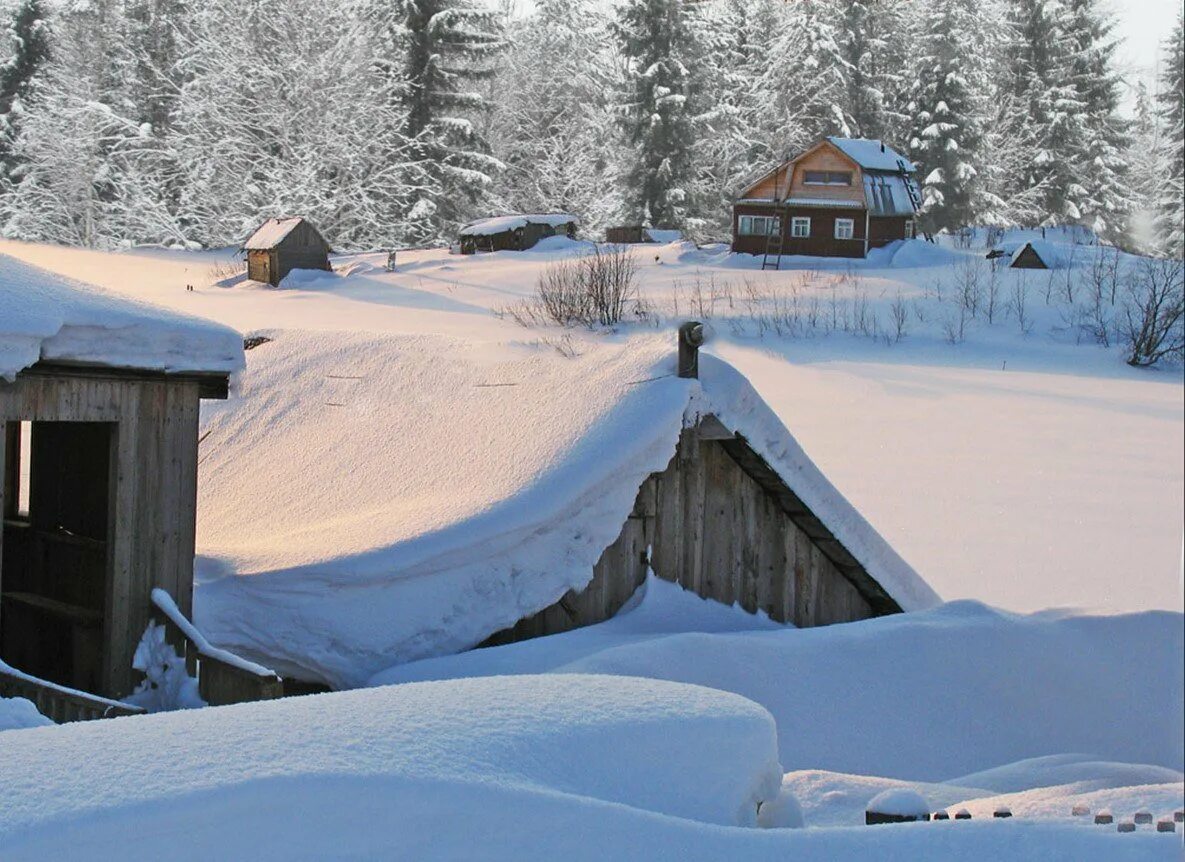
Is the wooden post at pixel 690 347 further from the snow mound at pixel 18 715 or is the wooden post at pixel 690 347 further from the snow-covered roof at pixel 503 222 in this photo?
the snow mound at pixel 18 715

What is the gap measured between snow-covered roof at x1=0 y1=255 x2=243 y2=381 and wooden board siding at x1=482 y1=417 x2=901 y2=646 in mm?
2234

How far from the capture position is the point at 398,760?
7.29 ft

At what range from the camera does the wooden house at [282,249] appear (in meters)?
7.57

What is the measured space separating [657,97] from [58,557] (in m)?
4.39

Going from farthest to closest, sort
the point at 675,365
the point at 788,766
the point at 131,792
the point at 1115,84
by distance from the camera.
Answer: the point at 1115,84
the point at 675,365
the point at 788,766
the point at 131,792

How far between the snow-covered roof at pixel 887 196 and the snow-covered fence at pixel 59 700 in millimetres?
10280

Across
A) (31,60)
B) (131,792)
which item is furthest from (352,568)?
(131,792)

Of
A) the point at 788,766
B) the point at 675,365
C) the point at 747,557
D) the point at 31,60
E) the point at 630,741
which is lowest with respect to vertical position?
the point at 788,766

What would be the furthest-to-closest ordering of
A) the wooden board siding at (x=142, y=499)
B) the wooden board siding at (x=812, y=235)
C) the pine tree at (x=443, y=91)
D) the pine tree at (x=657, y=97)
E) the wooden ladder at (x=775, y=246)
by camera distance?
the wooden ladder at (x=775, y=246) < the wooden board siding at (x=812, y=235) < the pine tree at (x=657, y=97) < the pine tree at (x=443, y=91) < the wooden board siding at (x=142, y=499)

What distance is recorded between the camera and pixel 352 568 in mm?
5910

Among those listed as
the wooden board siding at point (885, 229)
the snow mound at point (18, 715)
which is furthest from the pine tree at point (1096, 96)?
the snow mound at point (18, 715)

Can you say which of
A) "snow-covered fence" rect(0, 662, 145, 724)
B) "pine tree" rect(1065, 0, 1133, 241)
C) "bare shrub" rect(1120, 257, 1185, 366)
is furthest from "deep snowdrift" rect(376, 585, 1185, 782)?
"bare shrub" rect(1120, 257, 1185, 366)

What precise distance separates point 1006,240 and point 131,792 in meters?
11.8

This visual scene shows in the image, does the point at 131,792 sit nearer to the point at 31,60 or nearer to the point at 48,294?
the point at 48,294
